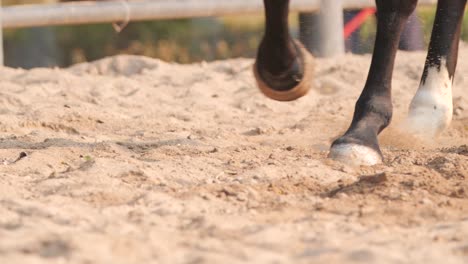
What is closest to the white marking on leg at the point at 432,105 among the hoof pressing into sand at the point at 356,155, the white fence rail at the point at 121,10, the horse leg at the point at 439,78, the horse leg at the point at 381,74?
the horse leg at the point at 439,78

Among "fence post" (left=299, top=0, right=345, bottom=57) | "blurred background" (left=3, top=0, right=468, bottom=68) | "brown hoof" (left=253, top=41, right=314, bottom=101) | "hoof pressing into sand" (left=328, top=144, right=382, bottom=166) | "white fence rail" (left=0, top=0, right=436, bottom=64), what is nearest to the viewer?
"hoof pressing into sand" (left=328, top=144, right=382, bottom=166)

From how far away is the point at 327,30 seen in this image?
7.09 metres

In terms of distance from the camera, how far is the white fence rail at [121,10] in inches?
271

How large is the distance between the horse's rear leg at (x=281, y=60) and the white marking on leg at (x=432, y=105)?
1.37ft

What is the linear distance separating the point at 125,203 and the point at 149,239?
1.61ft

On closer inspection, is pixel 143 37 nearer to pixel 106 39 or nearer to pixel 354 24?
pixel 106 39

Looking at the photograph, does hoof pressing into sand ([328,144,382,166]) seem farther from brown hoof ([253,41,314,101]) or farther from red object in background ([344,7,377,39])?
red object in background ([344,7,377,39])

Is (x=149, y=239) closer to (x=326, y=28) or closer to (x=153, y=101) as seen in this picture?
(x=153, y=101)

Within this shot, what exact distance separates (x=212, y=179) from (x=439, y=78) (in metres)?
1.08

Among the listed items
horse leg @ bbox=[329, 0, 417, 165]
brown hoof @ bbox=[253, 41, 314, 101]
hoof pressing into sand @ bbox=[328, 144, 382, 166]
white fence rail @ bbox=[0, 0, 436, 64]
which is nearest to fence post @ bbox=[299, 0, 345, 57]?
white fence rail @ bbox=[0, 0, 436, 64]

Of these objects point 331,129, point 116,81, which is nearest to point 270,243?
point 331,129

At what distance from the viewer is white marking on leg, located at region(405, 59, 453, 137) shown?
4.12 meters

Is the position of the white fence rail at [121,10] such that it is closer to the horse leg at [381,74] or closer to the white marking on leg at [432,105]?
the white marking on leg at [432,105]

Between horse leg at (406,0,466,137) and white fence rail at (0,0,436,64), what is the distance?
291 cm
